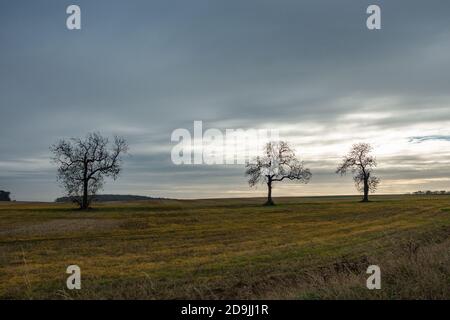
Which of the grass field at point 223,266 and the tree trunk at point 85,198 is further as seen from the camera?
the tree trunk at point 85,198

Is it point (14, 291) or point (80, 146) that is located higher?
point (80, 146)

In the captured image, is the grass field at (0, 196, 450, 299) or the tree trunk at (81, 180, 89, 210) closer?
the grass field at (0, 196, 450, 299)

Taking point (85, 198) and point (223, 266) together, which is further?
point (85, 198)

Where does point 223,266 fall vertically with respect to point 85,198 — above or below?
below

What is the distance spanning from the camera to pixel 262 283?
14.1 meters
